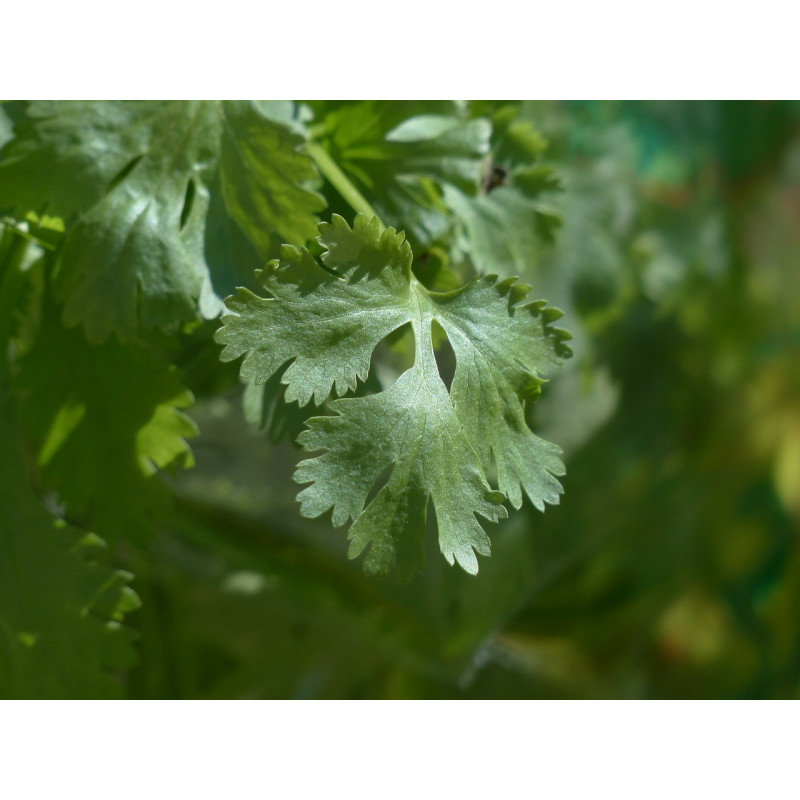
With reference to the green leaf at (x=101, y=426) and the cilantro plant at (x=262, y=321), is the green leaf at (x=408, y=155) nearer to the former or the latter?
the cilantro plant at (x=262, y=321)

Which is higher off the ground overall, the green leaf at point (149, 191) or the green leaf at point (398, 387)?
the green leaf at point (149, 191)

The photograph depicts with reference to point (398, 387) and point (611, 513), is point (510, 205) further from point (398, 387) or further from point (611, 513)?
point (611, 513)

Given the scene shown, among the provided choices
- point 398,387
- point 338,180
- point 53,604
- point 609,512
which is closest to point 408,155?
point 338,180

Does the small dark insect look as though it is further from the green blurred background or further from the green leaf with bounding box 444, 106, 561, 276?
the green blurred background

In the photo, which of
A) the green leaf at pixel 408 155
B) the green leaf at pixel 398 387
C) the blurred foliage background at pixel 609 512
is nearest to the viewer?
the green leaf at pixel 398 387

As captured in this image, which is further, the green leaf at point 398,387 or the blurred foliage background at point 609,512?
the blurred foliage background at point 609,512

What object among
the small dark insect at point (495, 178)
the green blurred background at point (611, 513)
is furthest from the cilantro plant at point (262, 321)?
the green blurred background at point (611, 513)

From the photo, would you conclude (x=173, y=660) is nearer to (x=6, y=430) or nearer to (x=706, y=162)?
(x=6, y=430)
